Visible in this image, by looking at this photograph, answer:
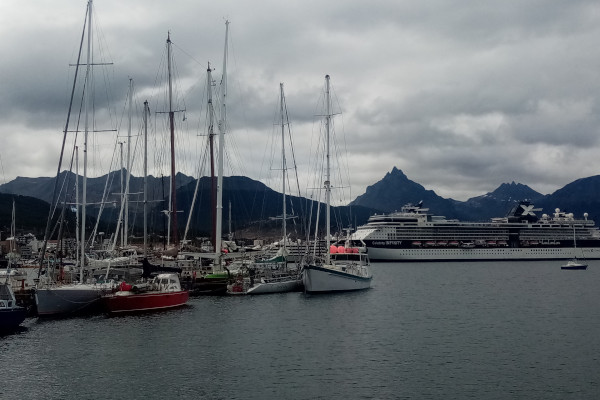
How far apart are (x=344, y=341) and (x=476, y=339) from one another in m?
7.88

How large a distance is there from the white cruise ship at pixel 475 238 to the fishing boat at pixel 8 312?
115 meters

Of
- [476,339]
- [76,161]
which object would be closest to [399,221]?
[76,161]

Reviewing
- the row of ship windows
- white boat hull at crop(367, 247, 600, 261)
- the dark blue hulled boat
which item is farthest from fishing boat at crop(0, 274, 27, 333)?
the row of ship windows

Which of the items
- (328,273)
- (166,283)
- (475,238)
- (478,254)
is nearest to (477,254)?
(478,254)

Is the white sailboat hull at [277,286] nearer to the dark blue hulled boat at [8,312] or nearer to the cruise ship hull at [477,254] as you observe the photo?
the dark blue hulled boat at [8,312]

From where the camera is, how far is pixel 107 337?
3719 centimetres

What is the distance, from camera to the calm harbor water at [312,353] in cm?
2620

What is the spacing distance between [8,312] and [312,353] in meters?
18.8

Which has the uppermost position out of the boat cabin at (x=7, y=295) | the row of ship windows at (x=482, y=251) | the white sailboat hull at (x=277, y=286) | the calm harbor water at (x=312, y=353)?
the boat cabin at (x=7, y=295)

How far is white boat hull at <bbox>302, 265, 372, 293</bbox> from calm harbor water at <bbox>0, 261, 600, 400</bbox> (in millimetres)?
4874

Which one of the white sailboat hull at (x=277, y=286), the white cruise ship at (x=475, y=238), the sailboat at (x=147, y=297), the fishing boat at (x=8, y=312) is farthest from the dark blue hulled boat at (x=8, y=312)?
the white cruise ship at (x=475, y=238)

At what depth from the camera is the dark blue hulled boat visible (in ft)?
124

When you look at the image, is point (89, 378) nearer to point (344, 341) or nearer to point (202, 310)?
point (344, 341)

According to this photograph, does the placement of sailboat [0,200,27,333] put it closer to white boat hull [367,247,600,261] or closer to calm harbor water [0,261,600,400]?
calm harbor water [0,261,600,400]
